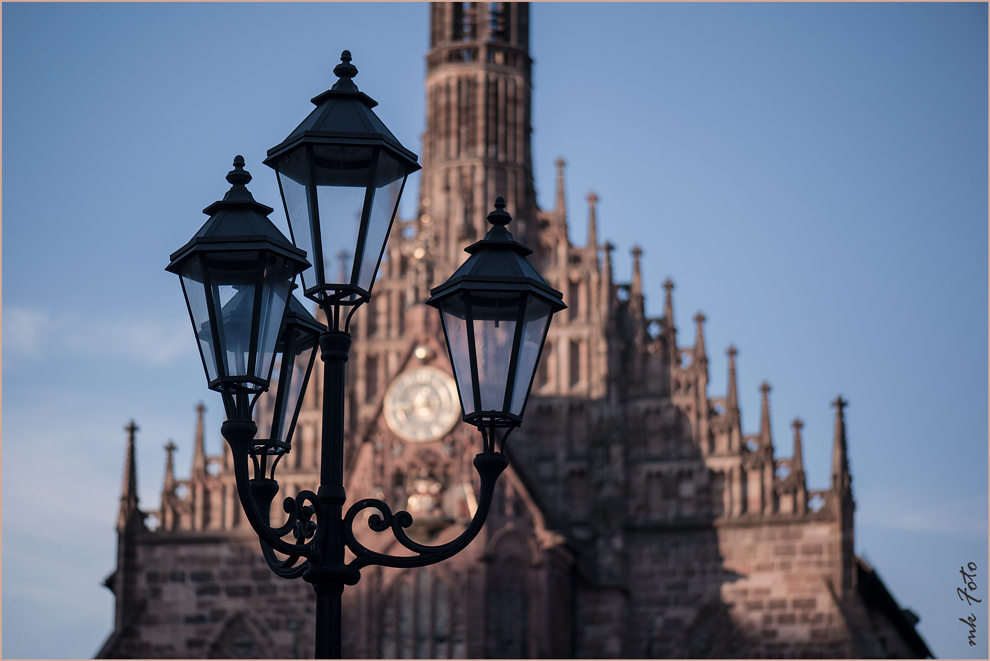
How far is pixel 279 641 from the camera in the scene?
1788 inches

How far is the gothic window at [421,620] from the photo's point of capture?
4206 centimetres

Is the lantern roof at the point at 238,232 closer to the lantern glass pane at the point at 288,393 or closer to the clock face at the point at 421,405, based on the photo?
the lantern glass pane at the point at 288,393

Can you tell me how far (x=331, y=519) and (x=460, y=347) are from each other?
1615 millimetres

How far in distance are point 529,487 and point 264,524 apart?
108 ft

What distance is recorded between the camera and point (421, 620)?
1671 inches

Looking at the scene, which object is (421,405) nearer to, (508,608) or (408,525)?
(508,608)

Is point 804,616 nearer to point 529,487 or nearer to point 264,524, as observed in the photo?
point 529,487

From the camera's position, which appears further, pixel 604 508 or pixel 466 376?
pixel 604 508

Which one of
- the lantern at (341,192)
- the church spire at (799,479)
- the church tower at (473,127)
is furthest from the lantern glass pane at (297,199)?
the church tower at (473,127)

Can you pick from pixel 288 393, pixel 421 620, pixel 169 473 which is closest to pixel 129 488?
pixel 169 473

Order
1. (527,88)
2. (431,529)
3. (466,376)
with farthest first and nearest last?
(527,88)
(431,529)
(466,376)

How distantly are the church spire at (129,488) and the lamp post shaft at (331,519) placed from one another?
36705 millimetres

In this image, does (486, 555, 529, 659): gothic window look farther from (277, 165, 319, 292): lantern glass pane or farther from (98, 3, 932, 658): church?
(277, 165, 319, 292): lantern glass pane

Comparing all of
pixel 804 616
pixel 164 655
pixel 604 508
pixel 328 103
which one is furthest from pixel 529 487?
pixel 328 103
